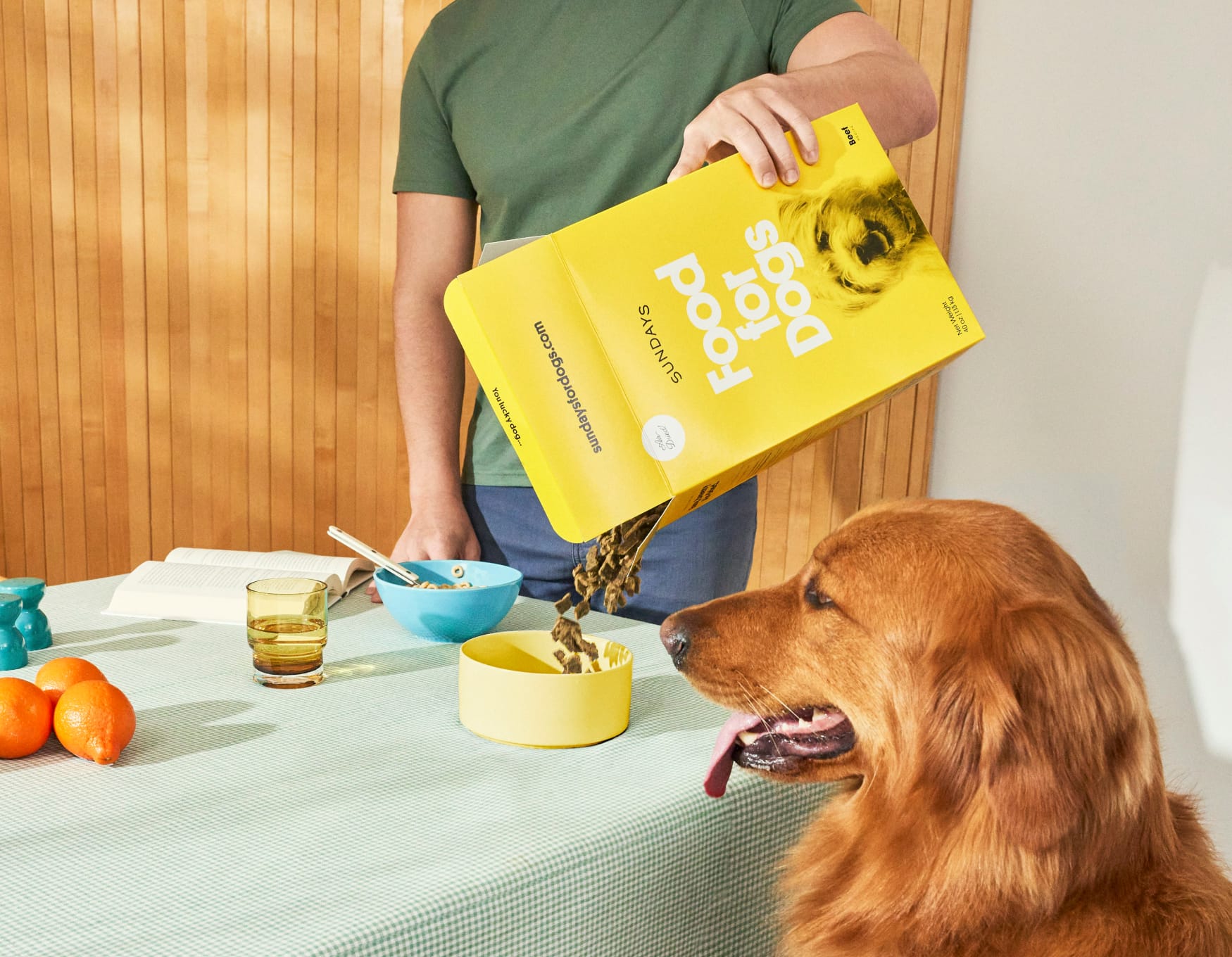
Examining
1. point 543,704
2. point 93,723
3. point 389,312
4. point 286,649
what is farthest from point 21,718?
point 389,312

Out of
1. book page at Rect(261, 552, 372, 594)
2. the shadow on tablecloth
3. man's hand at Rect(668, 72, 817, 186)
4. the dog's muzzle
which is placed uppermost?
man's hand at Rect(668, 72, 817, 186)

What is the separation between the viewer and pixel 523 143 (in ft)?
5.53

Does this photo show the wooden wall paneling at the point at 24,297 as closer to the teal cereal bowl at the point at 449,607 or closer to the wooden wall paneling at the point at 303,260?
the wooden wall paneling at the point at 303,260

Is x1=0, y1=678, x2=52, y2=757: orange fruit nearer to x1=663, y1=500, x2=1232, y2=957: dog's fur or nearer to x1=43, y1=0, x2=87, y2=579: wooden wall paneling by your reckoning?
x1=663, y1=500, x2=1232, y2=957: dog's fur

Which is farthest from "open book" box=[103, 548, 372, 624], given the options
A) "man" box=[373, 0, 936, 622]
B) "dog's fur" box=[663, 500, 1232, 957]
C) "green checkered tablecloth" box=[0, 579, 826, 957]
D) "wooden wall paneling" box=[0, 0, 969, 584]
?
"wooden wall paneling" box=[0, 0, 969, 584]

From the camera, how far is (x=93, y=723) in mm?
906

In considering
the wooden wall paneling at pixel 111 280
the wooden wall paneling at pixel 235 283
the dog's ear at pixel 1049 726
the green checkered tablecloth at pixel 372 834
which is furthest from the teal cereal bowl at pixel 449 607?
the wooden wall paneling at pixel 111 280

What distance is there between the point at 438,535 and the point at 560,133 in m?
0.68

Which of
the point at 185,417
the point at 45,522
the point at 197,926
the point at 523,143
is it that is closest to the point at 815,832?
the point at 197,926

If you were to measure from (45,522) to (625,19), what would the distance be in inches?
99.4

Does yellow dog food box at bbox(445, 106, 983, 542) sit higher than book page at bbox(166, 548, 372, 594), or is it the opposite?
yellow dog food box at bbox(445, 106, 983, 542)

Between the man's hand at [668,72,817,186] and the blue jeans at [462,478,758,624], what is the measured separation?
685 mm

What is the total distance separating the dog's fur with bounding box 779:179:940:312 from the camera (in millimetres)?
1017

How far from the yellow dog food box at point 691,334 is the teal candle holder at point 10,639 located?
0.64 m
